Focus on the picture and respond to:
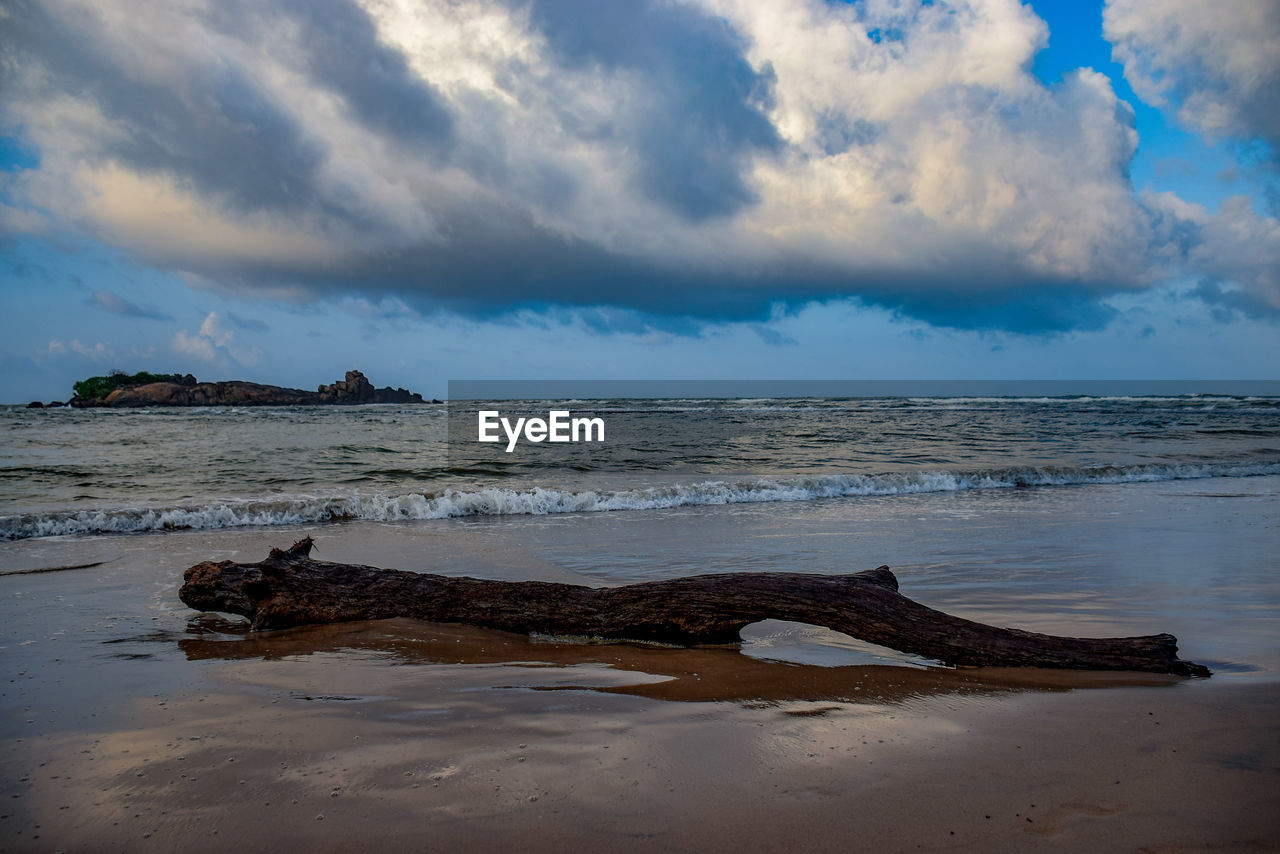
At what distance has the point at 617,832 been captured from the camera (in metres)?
2.23

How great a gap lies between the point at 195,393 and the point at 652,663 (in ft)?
235

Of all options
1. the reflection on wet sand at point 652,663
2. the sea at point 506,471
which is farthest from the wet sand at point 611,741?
the sea at point 506,471

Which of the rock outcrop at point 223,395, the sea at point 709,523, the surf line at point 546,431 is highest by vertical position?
the rock outcrop at point 223,395

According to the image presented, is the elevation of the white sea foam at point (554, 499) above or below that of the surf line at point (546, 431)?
below

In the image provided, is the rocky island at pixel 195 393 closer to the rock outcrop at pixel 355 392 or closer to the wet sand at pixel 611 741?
the rock outcrop at pixel 355 392

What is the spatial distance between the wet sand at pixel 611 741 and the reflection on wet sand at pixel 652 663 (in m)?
0.02

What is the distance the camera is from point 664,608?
15.0 feet

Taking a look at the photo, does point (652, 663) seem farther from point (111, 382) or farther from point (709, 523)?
point (111, 382)

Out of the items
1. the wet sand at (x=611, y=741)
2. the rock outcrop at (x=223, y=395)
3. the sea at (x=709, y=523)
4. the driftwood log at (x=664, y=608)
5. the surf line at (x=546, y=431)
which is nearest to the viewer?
the wet sand at (x=611, y=741)

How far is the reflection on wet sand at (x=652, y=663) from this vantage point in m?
3.62

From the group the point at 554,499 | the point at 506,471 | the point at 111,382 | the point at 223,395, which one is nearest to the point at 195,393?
the point at 223,395

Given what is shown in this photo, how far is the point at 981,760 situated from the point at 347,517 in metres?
10.5

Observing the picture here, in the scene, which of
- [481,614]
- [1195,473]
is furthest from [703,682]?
[1195,473]

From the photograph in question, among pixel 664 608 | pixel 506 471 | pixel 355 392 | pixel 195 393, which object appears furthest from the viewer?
pixel 355 392
